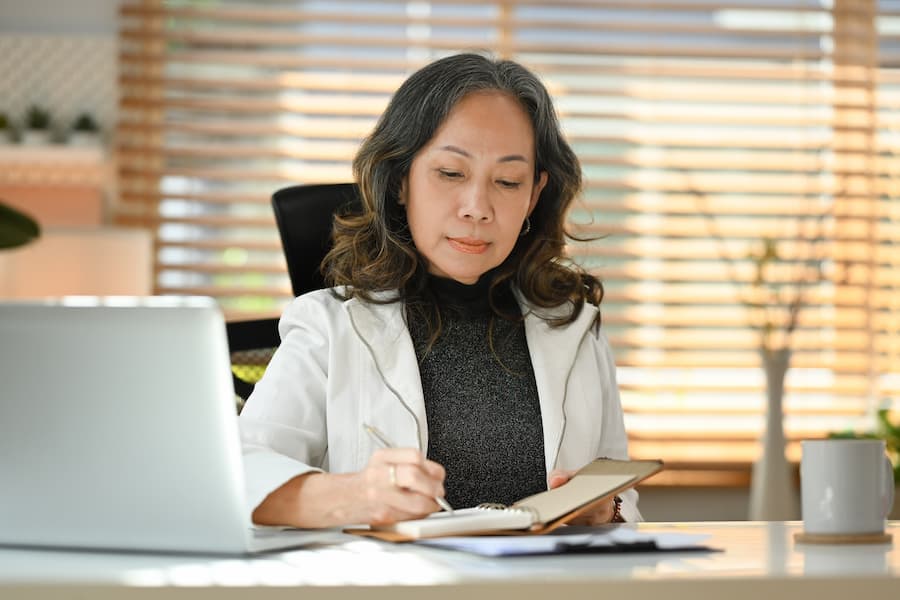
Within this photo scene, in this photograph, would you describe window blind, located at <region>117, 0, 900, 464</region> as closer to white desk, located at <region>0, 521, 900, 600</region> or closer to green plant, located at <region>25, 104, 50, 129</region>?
green plant, located at <region>25, 104, 50, 129</region>

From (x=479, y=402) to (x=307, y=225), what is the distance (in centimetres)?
44

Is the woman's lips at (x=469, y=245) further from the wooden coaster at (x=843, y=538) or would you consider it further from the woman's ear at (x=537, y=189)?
the wooden coaster at (x=843, y=538)

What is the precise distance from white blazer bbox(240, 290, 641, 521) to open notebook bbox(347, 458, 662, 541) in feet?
1.44

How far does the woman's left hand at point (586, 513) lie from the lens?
137 cm

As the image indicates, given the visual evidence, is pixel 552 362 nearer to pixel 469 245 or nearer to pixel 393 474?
pixel 469 245

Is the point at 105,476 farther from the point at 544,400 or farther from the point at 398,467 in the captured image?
the point at 544,400

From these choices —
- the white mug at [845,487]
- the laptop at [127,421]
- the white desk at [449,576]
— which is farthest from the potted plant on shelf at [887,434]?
the laptop at [127,421]

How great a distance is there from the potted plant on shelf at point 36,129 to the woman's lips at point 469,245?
8.61 ft

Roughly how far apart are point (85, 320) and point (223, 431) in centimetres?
13

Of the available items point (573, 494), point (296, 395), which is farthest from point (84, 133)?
point (573, 494)

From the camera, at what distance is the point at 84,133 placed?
3998 millimetres

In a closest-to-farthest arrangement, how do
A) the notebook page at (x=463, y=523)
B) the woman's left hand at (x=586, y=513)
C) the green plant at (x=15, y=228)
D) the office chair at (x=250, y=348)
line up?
the notebook page at (x=463, y=523) < the woman's left hand at (x=586, y=513) < the green plant at (x=15, y=228) < the office chair at (x=250, y=348)

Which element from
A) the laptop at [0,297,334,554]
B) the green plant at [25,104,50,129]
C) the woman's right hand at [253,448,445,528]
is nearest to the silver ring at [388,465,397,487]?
the woman's right hand at [253,448,445,528]

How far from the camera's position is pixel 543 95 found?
1.90 meters
